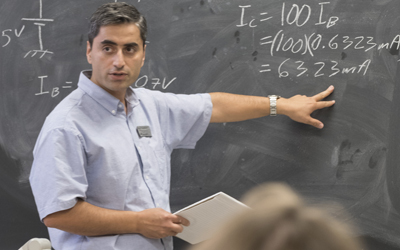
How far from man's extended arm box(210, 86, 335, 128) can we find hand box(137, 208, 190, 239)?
21.3 inches

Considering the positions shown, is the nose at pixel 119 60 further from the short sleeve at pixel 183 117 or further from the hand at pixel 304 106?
the hand at pixel 304 106

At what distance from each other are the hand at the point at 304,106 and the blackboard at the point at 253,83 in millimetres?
41

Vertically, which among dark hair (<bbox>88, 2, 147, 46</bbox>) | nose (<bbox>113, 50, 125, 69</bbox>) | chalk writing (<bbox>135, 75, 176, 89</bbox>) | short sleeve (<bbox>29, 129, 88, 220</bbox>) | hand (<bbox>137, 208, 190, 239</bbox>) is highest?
dark hair (<bbox>88, 2, 147, 46</bbox>)

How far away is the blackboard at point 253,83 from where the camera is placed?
76.4 inches

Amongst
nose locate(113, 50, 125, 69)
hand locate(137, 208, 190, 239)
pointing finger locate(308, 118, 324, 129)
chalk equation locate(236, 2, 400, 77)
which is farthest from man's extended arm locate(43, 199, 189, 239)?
chalk equation locate(236, 2, 400, 77)

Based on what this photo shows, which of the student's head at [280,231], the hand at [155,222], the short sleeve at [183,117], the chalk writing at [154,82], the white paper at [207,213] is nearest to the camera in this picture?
the student's head at [280,231]

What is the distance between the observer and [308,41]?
1961 millimetres

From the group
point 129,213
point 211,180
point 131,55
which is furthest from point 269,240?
point 211,180

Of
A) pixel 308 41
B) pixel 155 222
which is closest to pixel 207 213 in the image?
pixel 155 222

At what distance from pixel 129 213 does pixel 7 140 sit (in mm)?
897

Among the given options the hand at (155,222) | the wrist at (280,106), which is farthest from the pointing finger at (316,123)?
the hand at (155,222)

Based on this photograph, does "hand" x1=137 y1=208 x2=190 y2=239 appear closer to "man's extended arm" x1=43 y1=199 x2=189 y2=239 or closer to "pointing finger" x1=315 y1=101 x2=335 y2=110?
"man's extended arm" x1=43 y1=199 x2=189 y2=239

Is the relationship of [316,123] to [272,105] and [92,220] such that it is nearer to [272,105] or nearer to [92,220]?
[272,105]

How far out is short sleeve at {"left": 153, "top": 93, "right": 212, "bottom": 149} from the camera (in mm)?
1829
